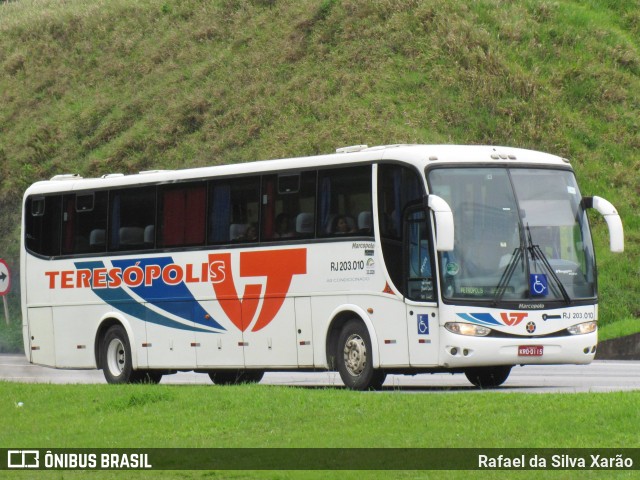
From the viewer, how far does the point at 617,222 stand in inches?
776

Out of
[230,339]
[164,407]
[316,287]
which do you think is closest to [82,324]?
[230,339]

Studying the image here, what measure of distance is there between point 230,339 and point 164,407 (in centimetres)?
505

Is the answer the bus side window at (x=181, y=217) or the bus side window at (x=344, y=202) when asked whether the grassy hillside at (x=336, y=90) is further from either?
the bus side window at (x=344, y=202)

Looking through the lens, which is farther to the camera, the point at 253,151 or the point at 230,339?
the point at 253,151

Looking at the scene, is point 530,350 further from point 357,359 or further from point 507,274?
point 357,359

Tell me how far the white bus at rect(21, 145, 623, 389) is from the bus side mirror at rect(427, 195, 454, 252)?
2cm

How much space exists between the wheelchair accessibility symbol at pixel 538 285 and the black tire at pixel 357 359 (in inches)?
91.5

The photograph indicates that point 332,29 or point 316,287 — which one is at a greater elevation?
point 332,29

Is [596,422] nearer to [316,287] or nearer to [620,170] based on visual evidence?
[316,287]

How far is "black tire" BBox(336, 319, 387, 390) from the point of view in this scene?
19.7 metres

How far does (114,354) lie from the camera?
2444 centimetres

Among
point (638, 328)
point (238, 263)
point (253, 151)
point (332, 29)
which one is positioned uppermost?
point (332, 29)

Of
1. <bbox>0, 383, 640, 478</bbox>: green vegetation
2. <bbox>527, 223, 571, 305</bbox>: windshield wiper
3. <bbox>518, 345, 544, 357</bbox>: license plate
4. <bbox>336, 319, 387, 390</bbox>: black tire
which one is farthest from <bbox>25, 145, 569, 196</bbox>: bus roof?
<bbox>0, 383, 640, 478</bbox>: green vegetation

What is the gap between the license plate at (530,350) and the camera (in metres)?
18.9
